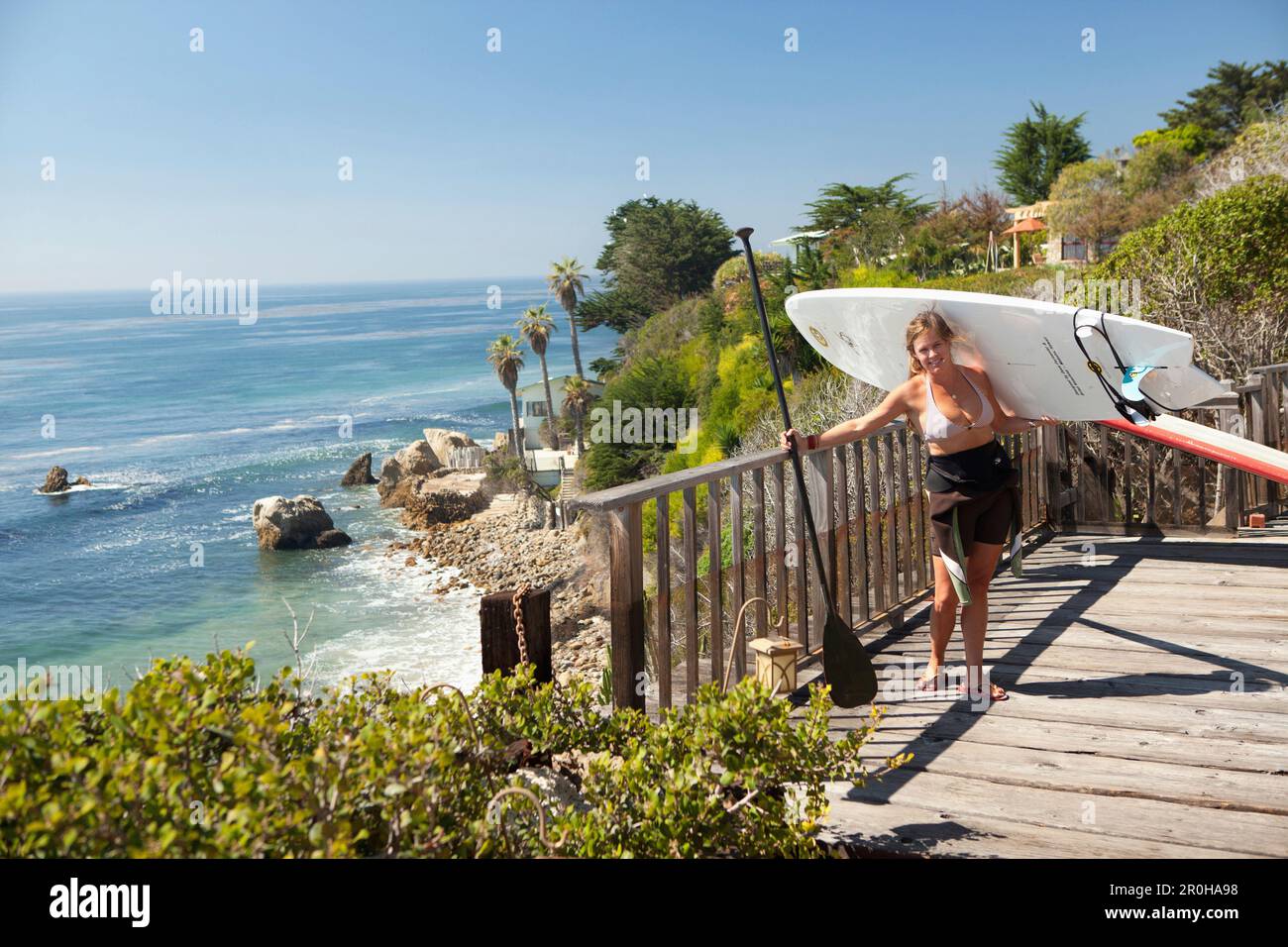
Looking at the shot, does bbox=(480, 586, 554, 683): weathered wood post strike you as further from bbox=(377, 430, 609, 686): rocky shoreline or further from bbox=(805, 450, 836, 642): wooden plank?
bbox=(377, 430, 609, 686): rocky shoreline

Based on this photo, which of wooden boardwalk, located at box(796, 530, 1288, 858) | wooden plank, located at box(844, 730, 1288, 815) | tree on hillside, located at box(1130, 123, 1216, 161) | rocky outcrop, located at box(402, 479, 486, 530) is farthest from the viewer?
rocky outcrop, located at box(402, 479, 486, 530)

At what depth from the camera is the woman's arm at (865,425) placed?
11.5 feet

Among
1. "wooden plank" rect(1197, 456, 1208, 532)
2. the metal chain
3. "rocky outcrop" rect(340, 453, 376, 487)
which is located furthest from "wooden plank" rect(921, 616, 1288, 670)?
"rocky outcrop" rect(340, 453, 376, 487)

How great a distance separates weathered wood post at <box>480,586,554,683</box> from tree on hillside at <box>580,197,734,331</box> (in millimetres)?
63229

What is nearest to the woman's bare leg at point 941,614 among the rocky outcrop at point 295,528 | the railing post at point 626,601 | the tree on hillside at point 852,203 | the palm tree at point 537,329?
Answer: the railing post at point 626,601

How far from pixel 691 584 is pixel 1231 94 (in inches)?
2336

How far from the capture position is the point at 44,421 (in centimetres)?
6612

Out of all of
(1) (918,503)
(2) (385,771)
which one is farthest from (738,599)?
(2) (385,771)

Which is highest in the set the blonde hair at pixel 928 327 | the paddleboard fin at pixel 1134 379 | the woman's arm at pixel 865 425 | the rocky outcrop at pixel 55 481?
the blonde hair at pixel 928 327

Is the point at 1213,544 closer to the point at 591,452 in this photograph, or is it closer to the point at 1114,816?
the point at 1114,816

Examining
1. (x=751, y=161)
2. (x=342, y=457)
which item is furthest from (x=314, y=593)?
(x=751, y=161)

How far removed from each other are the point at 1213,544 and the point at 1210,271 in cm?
1026

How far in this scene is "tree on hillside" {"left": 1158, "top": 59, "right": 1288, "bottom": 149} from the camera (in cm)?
4931

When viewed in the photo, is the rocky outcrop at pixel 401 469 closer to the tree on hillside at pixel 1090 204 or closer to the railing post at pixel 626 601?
the tree on hillside at pixel 1090 204
